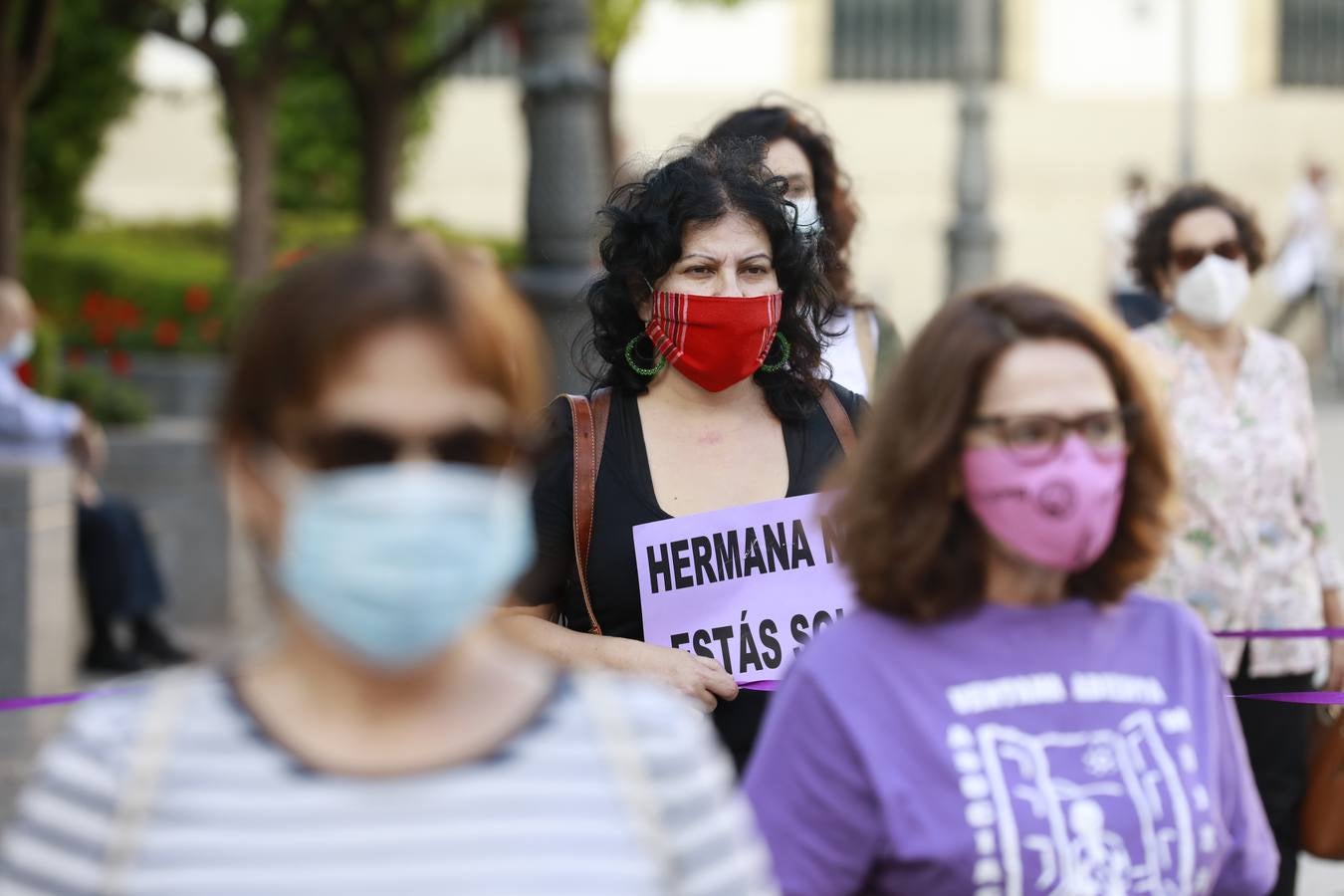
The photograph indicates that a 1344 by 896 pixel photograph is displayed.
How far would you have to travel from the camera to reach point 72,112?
26156 mm

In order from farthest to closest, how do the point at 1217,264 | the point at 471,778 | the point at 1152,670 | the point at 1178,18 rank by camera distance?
1. the point at 1178,18
2. the point at 1217,264
3. the point at 1152,670
4. the point at 471,778

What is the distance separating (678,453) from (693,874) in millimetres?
1937

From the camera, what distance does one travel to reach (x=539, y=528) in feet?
12.9

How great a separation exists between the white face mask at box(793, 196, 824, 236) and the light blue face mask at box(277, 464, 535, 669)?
2.27 meters

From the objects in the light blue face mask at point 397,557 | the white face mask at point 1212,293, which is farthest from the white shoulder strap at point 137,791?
the white face mask at point 1212,293

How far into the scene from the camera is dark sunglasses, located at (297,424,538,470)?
2.08 metres

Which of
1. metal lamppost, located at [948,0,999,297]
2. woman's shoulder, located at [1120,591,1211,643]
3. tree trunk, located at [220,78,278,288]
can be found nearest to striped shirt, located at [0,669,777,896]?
woman's shoulder, located at [1120,591,1211,643]

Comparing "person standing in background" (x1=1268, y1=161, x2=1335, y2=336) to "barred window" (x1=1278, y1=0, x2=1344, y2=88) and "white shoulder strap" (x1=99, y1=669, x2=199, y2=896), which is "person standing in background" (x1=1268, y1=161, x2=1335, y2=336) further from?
"white shoulder strap" (x1=99, y1=669, x2=199, y2=896)

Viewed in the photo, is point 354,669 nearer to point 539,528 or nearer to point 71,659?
point 539,528

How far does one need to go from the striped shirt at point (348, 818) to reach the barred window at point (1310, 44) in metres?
40.0

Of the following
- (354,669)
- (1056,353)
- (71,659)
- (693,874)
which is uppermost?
(1056,353)

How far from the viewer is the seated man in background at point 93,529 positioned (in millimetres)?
9875

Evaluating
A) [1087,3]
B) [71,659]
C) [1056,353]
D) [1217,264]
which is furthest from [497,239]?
[1056,353]

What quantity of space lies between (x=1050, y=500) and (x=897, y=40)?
38198 millimetres
